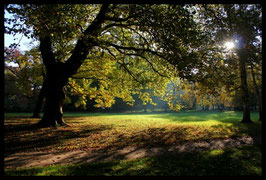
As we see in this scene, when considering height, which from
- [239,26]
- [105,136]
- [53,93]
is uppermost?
[239,26]

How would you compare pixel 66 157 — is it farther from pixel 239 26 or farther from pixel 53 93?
pixel 53 93

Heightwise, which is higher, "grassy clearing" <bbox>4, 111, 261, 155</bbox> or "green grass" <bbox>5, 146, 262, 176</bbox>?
"green grass" <bbox>5, 146, 262, 176</bbox>

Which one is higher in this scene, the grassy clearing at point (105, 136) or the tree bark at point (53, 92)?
the tree bark at point (53, 92)

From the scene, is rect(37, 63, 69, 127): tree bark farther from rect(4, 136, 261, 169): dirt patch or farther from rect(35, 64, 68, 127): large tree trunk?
rect(4, 136, 261, 169): dirt patch

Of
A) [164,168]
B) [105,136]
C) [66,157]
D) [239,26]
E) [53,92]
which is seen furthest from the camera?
[53,92]

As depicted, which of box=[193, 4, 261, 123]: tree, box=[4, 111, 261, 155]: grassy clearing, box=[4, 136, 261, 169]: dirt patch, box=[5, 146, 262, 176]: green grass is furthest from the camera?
box=[4, 111, 261, 155]: grassy clearing

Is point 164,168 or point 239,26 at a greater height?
point 239,26

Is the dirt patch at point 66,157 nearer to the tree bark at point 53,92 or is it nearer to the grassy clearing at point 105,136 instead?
the grassy clearing at point 105,136

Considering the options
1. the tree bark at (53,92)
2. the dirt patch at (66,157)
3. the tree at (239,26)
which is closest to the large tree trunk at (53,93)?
the tree bark at (53,92)

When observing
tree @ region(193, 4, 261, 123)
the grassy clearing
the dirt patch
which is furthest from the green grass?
tree @ region(193, 4, 261, 123)

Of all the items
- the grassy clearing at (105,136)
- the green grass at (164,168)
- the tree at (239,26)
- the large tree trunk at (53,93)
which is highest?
the tree at (239,26)

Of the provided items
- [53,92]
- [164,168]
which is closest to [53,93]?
[53,92]

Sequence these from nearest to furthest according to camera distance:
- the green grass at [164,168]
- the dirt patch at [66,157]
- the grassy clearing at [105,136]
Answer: the green grass at [164,168], the dirt patch at [66,157], the grassy clearing at [105,136]
